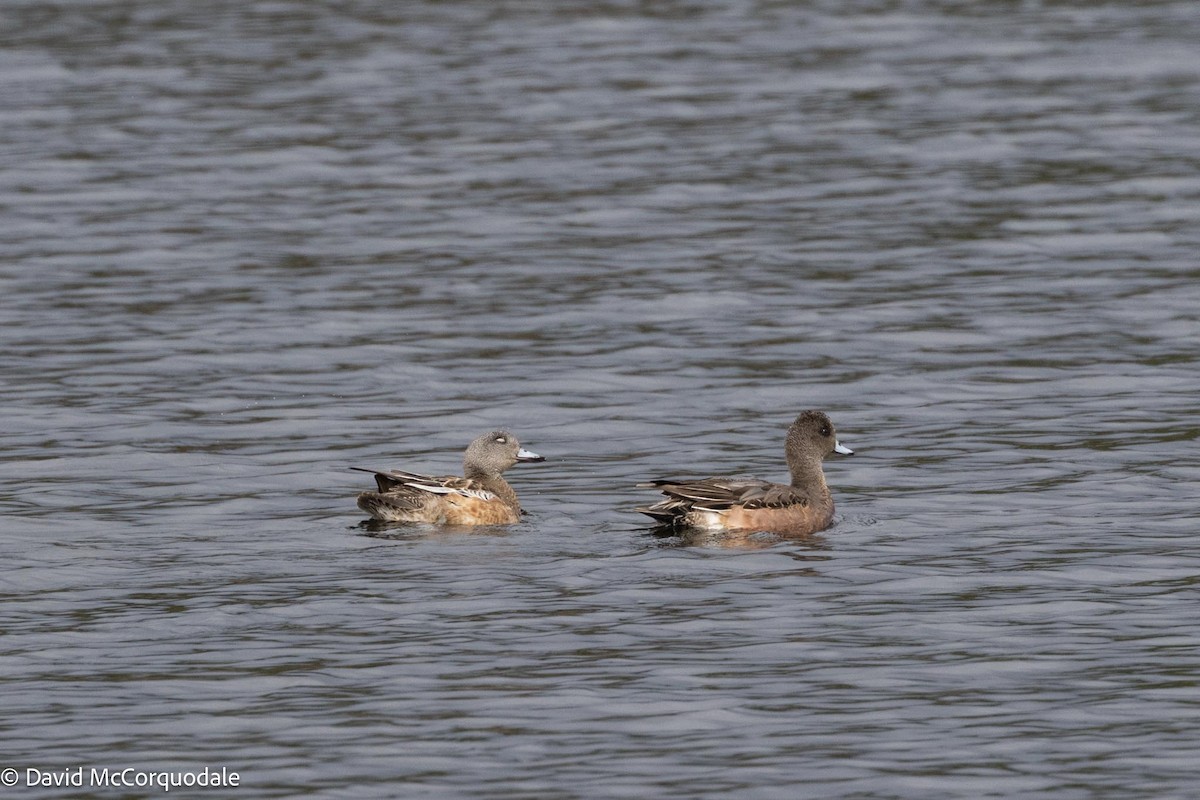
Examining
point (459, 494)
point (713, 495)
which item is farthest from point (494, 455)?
point (713, 495)

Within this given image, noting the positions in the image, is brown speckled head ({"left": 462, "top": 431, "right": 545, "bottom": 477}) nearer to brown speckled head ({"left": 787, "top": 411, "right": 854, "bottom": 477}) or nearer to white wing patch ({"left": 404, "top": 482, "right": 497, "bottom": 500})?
white wing patch ({"left": 404, "top": 482, "right": 497, "bottom": 500})

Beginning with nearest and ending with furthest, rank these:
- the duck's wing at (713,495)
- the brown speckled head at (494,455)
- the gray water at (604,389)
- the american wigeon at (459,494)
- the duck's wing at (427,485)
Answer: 1. the gray water at (604,389)
2. the duck's wing at (713,495)
3. the duck's wing at (427,485)
4. the american wigeon at (459,494)
5. the brown speckled head at (494,455)

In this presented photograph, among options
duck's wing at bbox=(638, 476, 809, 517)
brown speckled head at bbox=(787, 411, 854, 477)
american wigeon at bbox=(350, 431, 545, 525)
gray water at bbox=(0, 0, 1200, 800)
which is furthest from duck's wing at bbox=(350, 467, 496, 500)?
brown speckled head at bbox=(787, 411, 854, 477)

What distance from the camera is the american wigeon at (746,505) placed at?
16.5 m

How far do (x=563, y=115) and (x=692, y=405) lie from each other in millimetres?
15181

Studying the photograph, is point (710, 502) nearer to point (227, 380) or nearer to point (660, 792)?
point (660, 792)

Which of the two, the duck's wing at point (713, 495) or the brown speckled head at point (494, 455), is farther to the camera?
the brown speckled head at point (494, 455)

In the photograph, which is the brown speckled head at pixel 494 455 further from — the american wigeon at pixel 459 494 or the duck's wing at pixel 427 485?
the duck's wing at pixel 427 485

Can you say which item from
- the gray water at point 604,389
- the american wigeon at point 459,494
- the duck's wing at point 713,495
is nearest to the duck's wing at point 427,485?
the american wigeon at point 459,494

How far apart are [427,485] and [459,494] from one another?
29 cm

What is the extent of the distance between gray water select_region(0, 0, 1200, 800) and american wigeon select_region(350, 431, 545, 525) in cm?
28

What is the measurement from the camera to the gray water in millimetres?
12156

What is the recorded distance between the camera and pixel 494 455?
57.7ft

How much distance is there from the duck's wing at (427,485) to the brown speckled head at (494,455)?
376 mm
